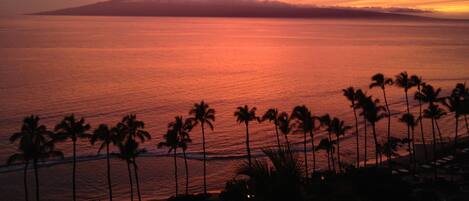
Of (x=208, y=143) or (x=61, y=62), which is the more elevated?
(x=61, y=62)

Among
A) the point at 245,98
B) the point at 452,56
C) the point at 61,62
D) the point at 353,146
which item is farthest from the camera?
the point at 452,56

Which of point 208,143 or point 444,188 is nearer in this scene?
point 444,188

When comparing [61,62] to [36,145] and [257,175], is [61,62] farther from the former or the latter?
[257,175]

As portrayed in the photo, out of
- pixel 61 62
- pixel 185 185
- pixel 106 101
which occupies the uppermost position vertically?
pixel 61 62

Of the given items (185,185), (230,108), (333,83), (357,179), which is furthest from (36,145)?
(333,83)

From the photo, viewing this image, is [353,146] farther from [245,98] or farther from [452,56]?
[452,56]

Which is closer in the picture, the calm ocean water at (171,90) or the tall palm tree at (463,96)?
the tall palm tree at (463,96)

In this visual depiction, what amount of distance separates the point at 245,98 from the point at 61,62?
2355 inches

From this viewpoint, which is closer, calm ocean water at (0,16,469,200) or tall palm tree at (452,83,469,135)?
tall palm tree at (452,83,469,135)

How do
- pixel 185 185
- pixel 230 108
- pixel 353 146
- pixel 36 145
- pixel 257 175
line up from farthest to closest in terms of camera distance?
1. pixel 230 108
2. pixel 353 146
3. pixel 185 185
4. pixel 36 145
5. pixel 257 175

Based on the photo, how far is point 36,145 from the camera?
27156 mm

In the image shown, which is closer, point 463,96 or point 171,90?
point 463,96

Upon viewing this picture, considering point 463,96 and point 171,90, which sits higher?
point 171,90

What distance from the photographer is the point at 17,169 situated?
4038 cm
